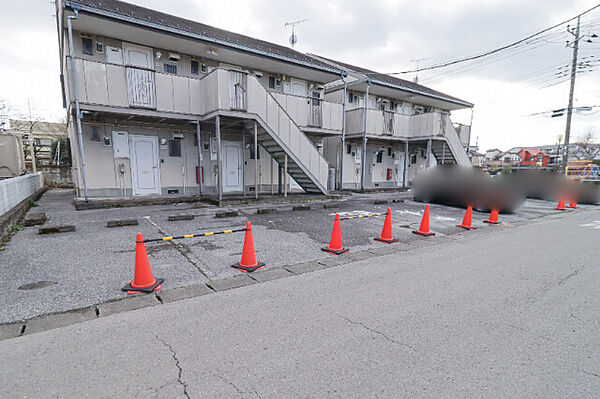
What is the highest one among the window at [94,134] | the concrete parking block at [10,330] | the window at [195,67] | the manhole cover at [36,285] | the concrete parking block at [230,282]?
the window at [195,67]

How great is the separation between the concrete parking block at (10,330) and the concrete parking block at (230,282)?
6.58 ft

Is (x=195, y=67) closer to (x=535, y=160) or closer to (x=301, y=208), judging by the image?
(x=301, y=208)

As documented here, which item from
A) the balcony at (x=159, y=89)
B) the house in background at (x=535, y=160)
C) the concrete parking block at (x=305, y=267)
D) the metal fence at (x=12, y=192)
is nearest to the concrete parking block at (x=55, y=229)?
the metal fence at (x=12, y=192)

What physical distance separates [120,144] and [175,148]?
1.99 m

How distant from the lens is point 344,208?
37.6ft

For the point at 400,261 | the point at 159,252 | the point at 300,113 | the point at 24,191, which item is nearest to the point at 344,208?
the point at 300,113

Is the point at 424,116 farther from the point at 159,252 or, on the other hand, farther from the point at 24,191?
the point at 24,191

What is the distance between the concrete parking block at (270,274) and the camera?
177 inches

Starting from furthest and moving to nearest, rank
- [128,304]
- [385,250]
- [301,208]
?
[301,208] → [385,250] → [128,304]

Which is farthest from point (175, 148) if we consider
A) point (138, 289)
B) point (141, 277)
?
point (138, 289)

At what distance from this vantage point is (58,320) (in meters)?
3.13

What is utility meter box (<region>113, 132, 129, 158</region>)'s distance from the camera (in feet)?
35.8

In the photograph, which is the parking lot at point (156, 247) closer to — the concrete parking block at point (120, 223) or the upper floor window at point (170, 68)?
the concrete parking block at point (120, 223)

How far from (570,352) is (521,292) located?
1509mm
